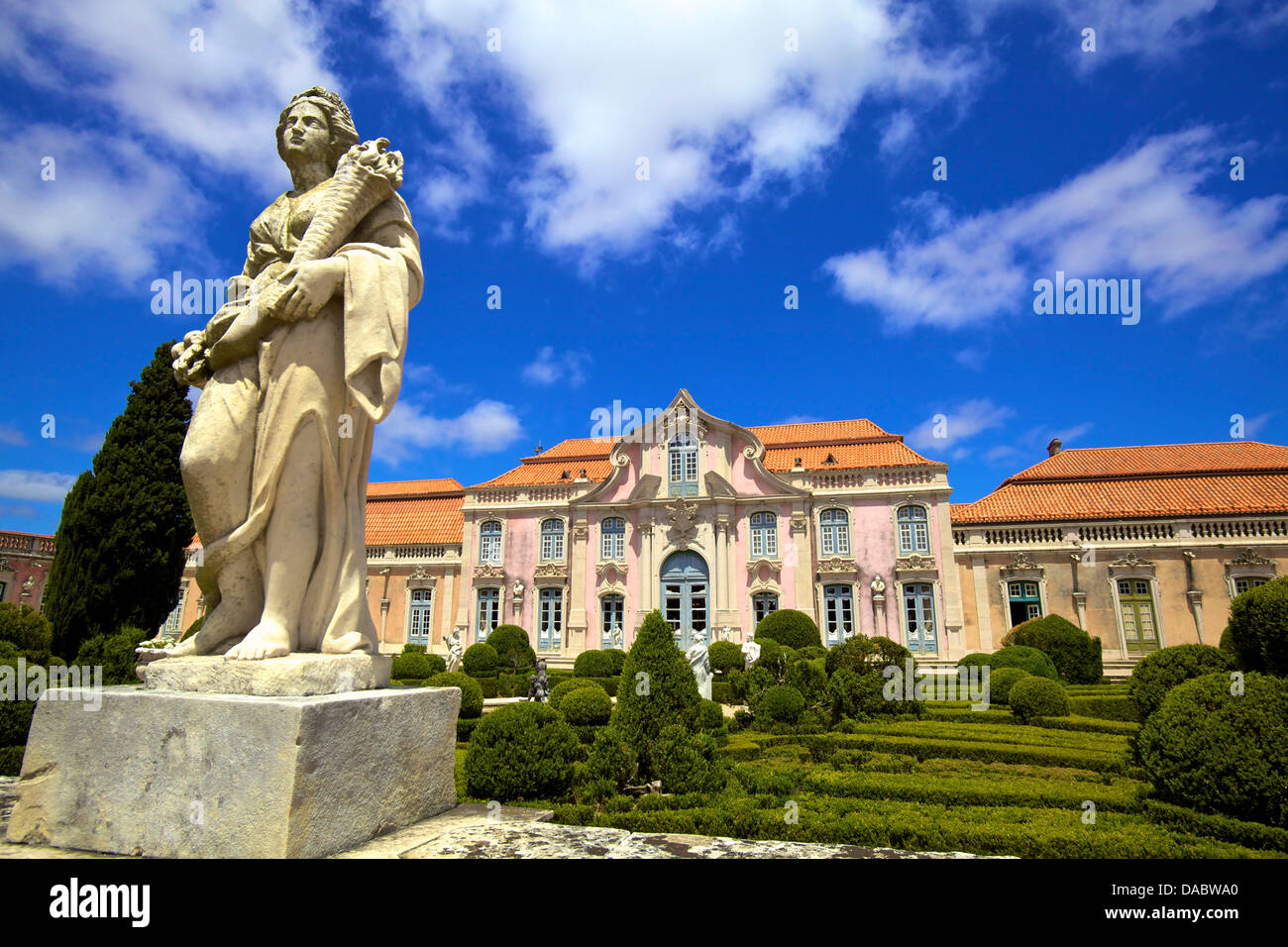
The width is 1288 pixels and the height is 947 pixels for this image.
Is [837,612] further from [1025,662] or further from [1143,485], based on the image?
[1143,485]

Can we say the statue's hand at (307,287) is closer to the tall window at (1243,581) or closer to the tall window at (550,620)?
the tall window at (550,620)

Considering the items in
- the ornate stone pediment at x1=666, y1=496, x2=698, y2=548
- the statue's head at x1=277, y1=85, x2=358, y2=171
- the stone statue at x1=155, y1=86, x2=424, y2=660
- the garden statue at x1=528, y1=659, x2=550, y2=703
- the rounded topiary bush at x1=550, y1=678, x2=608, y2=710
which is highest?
the ornate stone pediment at x1=666, y1=496, x2=698, y2=548

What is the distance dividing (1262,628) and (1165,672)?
2.21 metres

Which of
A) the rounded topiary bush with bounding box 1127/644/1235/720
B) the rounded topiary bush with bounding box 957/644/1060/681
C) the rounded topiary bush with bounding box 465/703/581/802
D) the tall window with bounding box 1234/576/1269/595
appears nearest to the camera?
the rounded topiary bush with bounding box 465/703/581/802

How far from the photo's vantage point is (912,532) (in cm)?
2308

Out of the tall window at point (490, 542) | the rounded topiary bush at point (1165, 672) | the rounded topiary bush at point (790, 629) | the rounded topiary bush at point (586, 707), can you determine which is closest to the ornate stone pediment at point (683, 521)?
the rounded topiary bush at point (790, 629)

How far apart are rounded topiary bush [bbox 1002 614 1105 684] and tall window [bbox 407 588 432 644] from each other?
69.3ft

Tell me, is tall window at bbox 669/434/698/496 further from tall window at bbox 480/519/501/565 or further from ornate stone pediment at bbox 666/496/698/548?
tall window at bbox 480/519/501/565

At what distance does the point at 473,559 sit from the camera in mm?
26781

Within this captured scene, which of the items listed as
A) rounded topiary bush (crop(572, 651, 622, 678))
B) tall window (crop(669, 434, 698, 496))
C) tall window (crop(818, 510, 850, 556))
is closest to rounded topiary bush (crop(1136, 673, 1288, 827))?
rounded topiary bush (crop(572, 651, 622, 678))

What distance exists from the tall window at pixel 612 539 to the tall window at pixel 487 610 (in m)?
4.63

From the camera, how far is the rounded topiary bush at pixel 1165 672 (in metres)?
6.79

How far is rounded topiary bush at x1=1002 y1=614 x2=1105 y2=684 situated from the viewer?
54.5ft
